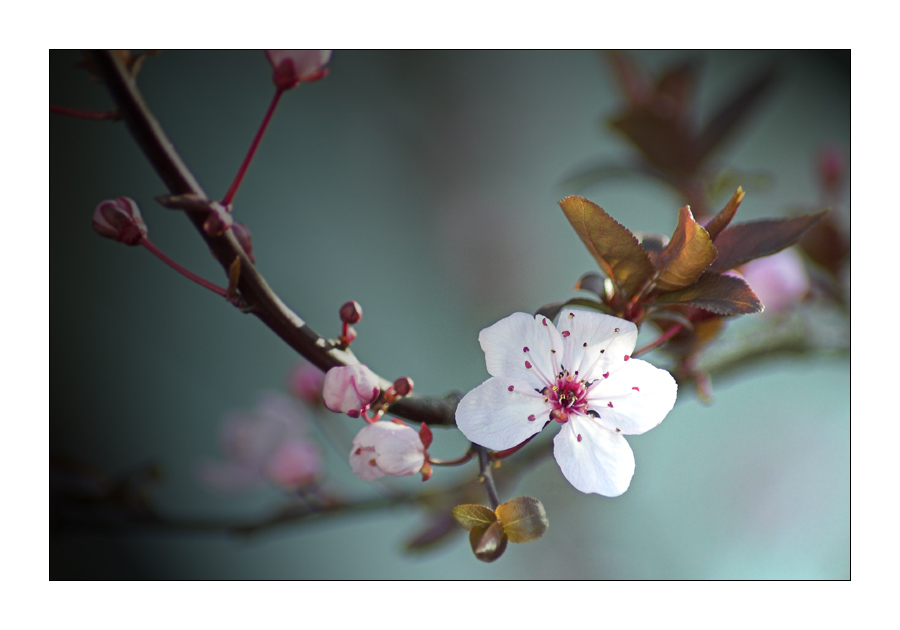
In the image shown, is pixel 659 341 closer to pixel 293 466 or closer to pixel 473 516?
pixel 473 516

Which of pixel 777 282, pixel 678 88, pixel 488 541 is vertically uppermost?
pixel 678 88

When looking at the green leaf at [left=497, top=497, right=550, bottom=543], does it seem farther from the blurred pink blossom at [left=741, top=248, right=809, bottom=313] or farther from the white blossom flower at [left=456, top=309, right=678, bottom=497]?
the blurred pink blossom at [left=741, top=248, right=809, bottom=313]

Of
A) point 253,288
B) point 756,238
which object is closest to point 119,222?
point 253,288

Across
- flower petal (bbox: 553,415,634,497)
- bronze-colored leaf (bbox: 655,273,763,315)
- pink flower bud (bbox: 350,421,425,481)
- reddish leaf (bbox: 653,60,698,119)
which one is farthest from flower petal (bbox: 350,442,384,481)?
reddish leaf (bbox: 653,60,698,119)

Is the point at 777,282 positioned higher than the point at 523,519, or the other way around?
the point at 777,282

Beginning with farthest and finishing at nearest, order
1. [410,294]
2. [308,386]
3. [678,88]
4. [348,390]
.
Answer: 1. [410,294]
2. [678,88]
3. [308,386]
4. [348,390]
